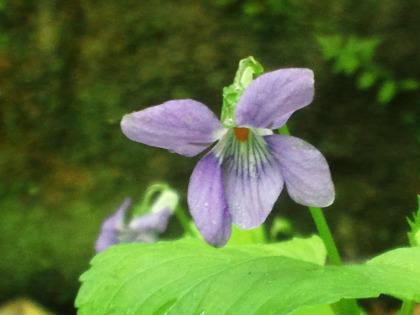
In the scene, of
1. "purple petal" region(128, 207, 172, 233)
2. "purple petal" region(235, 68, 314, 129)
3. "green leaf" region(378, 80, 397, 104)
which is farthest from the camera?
"green leaf" region(378, 80, 397, 104)

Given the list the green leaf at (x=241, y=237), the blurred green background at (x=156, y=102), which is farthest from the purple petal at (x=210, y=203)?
the blurred green background at (x=156, y=102)

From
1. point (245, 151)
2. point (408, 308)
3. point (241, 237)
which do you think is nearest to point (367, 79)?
point (241, 237)

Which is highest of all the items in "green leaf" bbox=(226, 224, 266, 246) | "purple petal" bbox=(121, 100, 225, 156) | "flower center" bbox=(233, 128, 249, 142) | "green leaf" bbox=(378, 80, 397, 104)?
"purple petal" bbox=(121, 100, 225, 156)

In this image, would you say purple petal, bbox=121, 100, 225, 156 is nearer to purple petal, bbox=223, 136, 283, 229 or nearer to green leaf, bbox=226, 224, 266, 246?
purple petal, bbox=223, 136, 283, 229

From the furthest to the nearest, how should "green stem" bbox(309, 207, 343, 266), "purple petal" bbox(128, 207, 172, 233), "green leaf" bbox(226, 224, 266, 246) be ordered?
"purple petal" bbox(128, 207, 172, 233), "green leaf" bbox(226, 224, 266, 246), "green stem" bbox(309, 207, 343, 266)

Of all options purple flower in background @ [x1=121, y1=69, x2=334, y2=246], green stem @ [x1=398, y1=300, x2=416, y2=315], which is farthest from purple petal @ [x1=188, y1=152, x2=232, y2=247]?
green stem @ [x1=398, y1=300, x2=416, y2=315]

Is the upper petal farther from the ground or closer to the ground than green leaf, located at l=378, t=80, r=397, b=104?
farther from the ground

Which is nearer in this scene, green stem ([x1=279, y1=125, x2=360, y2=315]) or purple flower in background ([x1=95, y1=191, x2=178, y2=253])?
green stem ([x1=279, y1=125, x2=360, y2=315])

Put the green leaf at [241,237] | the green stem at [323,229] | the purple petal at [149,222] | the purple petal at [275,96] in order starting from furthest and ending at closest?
the purple petal at [149,222] → the green leaf at [241,237] → the green stem at [323,229] → the purple petal at [275,96]

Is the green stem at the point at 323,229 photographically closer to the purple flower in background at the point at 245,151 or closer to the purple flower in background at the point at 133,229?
the purple flower in background at the point at 245,151
